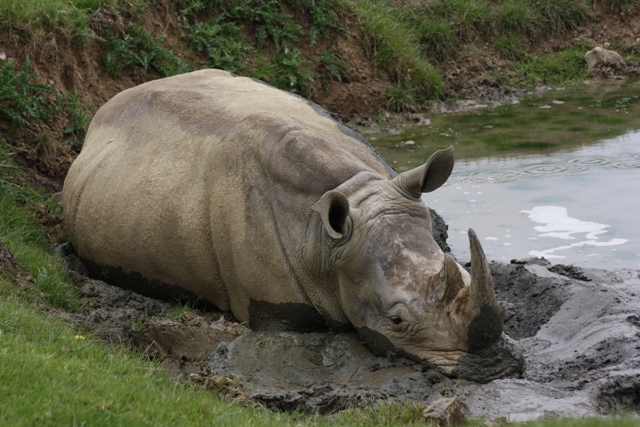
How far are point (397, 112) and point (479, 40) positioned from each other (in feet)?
12.2

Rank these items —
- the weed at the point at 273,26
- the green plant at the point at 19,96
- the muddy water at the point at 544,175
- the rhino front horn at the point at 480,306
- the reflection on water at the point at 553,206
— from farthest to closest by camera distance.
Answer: the weed at the point at 273,26, the green plant at the point at 19,96, the muddy water at the point at 544,175, the reflection on water at the point at 553,206, the rhino front horn at the point at 480,306

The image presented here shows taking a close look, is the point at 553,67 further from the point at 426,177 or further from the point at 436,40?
the point at 426,177

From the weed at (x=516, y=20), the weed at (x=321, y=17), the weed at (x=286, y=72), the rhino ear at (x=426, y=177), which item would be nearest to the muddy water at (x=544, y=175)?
the weed at (x=286, y=72)

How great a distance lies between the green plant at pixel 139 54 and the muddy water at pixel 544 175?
2892 millimetres

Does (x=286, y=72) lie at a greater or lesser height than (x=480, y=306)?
lesser

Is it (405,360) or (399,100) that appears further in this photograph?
(399,100)

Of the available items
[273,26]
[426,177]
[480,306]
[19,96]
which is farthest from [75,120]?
[480,306]

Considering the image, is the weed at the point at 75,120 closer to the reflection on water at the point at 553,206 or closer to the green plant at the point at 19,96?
the green plant at the point at 19,96

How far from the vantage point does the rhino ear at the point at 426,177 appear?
258 inches

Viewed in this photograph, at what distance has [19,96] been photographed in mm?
9695

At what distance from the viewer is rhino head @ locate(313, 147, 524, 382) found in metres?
5.69

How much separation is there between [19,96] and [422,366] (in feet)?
18.3

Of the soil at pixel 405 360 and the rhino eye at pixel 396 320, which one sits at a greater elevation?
the rhino eye at pixel 396 320

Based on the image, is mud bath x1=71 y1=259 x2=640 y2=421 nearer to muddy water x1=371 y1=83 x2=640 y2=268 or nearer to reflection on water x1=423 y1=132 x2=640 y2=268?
reflection on water x1=423 y1=132 x2=640 y2=268
